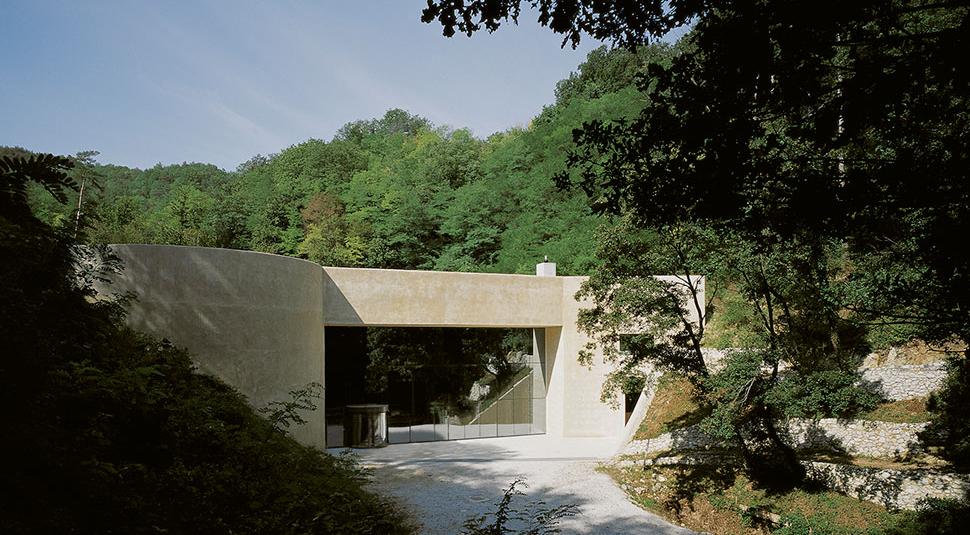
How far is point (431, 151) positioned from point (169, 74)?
1664cm

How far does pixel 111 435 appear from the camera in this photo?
6434 millimetres

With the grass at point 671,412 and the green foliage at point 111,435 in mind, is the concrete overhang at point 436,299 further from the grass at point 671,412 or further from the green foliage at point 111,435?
the green foliage at point 111,435

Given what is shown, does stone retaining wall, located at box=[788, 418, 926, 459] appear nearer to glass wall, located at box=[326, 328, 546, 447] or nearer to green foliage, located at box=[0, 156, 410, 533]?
glass wall, located at box=[326, 328, 546, 447]

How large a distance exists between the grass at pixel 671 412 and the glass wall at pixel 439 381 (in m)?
4.12

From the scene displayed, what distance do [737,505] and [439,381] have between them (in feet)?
33.8

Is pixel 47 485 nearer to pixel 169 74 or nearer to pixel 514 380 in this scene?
pixel 514 380

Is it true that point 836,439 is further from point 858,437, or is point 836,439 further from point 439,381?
point 439,381

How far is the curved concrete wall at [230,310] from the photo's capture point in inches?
507

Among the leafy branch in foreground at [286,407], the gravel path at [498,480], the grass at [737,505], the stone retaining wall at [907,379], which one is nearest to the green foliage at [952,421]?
the stone retaining wall at [907,379]

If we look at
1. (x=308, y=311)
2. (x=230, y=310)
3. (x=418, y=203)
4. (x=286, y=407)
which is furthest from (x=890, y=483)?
(x=418, y=203)

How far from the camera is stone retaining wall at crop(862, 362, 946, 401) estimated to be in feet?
57.1

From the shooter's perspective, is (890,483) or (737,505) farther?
(737,505)

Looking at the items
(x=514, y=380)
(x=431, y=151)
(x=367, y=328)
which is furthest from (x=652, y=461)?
(x=431, y=151)

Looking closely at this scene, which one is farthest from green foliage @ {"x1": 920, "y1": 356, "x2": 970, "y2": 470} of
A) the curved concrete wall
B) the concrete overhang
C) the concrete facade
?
the curved concrete wall
